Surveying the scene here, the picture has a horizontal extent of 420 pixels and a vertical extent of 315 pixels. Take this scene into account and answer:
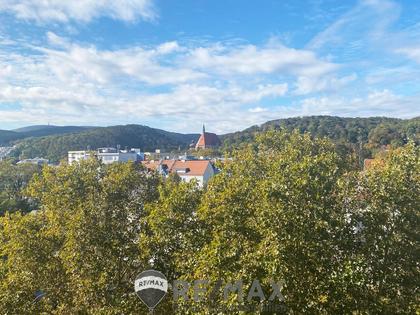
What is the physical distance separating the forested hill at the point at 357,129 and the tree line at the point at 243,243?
2070 inches

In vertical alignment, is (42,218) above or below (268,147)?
below

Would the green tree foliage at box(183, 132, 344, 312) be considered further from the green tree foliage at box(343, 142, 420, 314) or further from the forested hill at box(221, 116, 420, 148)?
the forested hill at box(221, 116, 420, 148)

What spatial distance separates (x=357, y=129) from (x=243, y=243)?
454 ft

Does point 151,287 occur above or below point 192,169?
above

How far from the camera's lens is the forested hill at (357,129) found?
348ft

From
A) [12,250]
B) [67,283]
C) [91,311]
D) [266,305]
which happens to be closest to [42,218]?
[12,250]

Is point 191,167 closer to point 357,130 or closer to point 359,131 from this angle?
point 359,131

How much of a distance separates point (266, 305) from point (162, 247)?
159 inches

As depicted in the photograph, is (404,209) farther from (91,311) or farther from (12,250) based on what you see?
(12,250)

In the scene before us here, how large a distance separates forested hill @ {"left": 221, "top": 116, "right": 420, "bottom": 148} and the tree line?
52.6 meters

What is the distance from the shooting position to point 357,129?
454 feet

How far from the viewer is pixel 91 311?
38.1 feet

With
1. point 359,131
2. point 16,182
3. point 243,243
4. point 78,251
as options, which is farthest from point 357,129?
point 78,251

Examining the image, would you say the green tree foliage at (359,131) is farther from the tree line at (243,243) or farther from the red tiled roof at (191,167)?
the tree line at (243,243)
